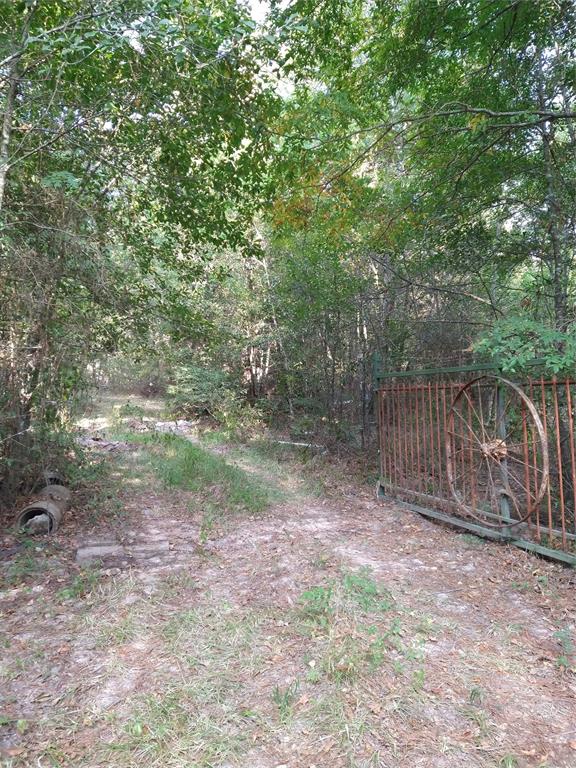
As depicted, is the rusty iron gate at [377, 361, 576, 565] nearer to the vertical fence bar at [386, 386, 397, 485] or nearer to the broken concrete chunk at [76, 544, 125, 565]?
the vertical fence bar at [386, 386, 397, 485]

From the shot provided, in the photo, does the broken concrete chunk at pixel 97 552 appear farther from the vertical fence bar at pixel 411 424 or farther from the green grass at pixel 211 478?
the vertical fence bar at pixel 411 424

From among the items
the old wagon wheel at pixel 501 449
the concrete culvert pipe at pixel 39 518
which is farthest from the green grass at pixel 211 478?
the old wagon wheel at pixel 501 449

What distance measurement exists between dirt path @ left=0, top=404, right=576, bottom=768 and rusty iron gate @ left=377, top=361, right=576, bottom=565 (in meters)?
0.35

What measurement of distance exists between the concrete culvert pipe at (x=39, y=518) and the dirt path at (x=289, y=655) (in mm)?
361

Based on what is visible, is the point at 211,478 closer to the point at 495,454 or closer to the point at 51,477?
the point at 51,477

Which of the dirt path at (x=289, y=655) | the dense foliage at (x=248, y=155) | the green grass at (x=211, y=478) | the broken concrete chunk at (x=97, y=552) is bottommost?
the dirt path at (x=289, y=655)

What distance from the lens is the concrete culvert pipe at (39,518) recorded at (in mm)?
4712

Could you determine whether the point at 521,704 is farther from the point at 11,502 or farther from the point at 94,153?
the point at 94,153

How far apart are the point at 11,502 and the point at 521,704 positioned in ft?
17.3

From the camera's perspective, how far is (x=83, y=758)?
1.99 meters

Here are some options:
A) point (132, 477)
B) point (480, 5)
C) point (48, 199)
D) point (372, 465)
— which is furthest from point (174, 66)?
point (372, 465)

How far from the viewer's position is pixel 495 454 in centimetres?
440

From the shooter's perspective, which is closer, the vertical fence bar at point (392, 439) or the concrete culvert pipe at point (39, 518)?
the concrete culvert pipe at point (39, 518)

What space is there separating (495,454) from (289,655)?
282 cm
